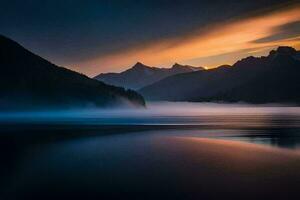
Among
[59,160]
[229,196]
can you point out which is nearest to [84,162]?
[59,160]

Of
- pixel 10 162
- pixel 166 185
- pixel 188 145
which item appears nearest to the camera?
pixel 166 185

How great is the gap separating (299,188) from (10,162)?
2352cm

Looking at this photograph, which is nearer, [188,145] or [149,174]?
[149,174]

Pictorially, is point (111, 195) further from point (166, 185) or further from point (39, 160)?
point (39, 160)

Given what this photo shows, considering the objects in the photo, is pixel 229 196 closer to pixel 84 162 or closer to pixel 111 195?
pixel 111 195

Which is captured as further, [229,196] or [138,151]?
[138,151]

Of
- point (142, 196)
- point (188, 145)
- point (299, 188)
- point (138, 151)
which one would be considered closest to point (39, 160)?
point (138, 151)

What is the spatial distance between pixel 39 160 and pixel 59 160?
181 cm

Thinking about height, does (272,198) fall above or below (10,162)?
below

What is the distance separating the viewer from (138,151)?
40.2 metres

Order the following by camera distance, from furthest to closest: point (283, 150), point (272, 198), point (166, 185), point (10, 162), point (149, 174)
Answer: point (283, 150), point (10, 162), point (149, 174), point (166, 185), point (272, 198)

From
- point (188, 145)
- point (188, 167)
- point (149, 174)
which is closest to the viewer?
point (149, 174)

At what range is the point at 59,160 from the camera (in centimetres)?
3384

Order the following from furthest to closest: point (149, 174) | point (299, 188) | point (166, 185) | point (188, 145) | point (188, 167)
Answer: point (188, 145) → point (188, 167) → point (149, 174) → point (166, 185) → point (299, 188)
